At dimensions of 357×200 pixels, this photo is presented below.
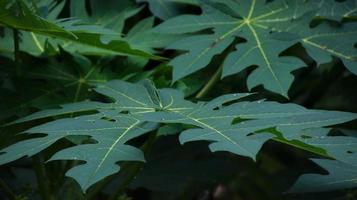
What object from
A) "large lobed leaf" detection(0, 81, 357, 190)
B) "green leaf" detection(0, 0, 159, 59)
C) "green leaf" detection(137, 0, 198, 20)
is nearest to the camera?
"large lobed leaf" detection(0, 81, 357, 190)

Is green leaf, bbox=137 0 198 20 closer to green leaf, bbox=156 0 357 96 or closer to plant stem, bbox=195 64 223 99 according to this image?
green leaf, bbox=156 0 357 96

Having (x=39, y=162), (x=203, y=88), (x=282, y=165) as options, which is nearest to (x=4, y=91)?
(x=39, y=162)

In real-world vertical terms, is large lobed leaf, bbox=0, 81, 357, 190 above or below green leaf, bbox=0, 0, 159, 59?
below

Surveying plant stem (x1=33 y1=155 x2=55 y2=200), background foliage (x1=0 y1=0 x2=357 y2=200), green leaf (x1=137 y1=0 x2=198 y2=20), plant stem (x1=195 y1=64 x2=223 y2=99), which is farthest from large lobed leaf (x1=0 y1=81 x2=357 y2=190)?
green leaf (x1=137 y1=0 x2=198 y2=20)

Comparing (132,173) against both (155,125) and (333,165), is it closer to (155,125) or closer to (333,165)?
(155,125)

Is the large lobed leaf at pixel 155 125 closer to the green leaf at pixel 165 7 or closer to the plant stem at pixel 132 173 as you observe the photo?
the plant stem at pixel 132 173

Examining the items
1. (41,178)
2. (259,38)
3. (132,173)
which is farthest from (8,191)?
(259,38)

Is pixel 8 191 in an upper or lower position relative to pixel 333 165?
lower
